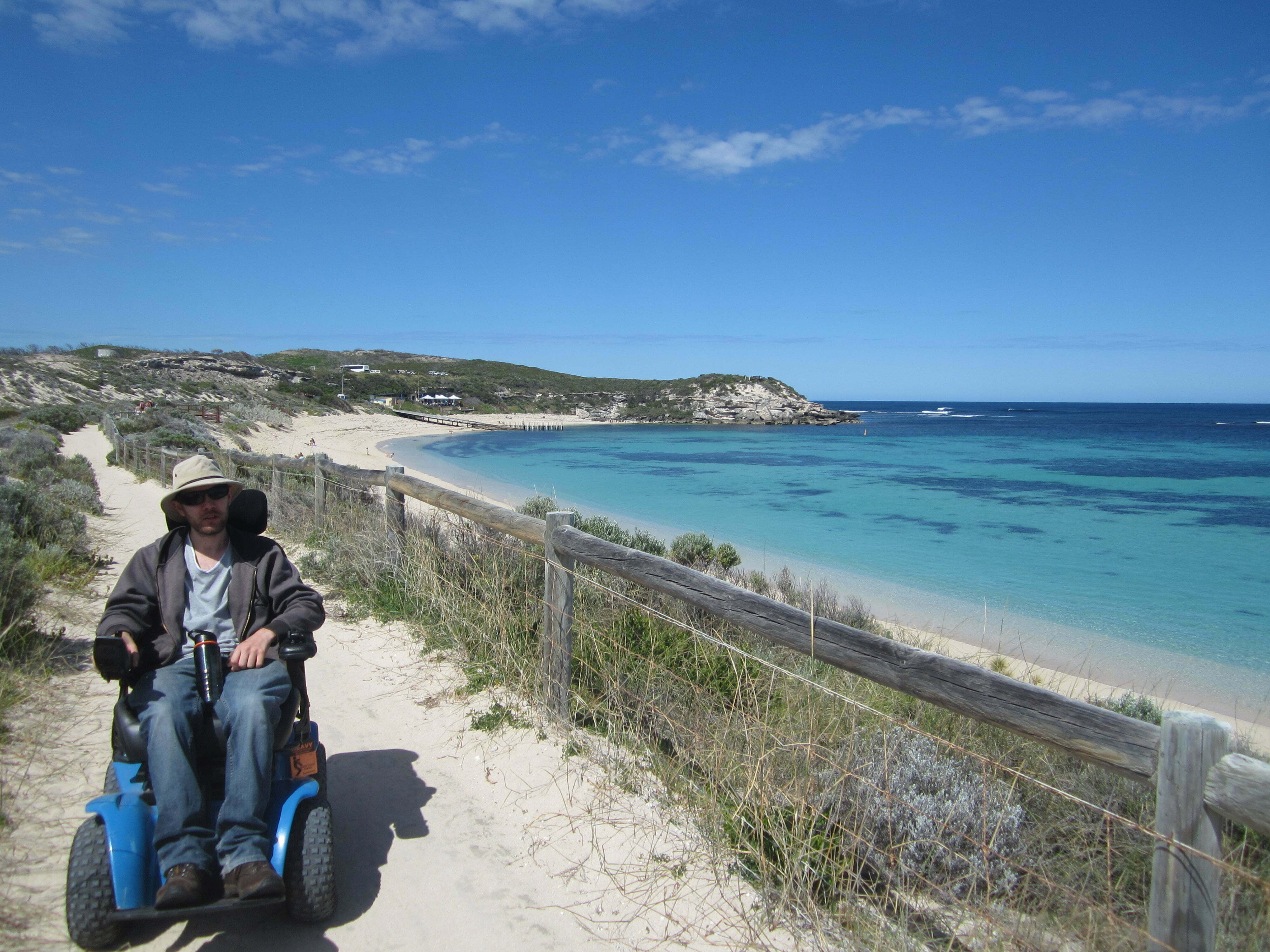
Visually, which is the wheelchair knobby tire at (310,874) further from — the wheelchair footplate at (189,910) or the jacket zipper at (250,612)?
the jacket zipper at (250,612)

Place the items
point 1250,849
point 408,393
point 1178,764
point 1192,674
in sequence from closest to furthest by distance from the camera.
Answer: point 1178,764
point 1250,849
point 1192,674
point 408,393

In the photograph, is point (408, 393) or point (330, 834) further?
point (408, 393)

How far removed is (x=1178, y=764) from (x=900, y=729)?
1568mm

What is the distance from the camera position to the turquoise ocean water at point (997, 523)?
10555 mm

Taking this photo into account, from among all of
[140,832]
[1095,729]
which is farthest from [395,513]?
[1095,729]

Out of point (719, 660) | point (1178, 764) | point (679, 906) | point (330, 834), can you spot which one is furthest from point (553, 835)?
point (1178, 764)

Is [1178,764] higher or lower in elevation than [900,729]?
higher

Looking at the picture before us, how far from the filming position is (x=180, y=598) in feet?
9.45

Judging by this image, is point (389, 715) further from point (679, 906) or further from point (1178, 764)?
point (1178, 764)

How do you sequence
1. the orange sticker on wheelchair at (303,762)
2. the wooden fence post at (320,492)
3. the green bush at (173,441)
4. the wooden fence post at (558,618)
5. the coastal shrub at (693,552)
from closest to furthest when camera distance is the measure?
the orange sticker on wheelchair at (303,762), the wooden fence post at (558,618), the wooden fence post at (320,492), the coastal shrub at (693,552), the green bush at (173,441)

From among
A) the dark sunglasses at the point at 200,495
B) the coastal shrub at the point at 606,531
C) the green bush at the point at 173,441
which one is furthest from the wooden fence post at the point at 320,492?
the green bush at the point at 173,441

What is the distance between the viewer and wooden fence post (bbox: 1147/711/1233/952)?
179cm

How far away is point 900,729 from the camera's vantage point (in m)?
3.33

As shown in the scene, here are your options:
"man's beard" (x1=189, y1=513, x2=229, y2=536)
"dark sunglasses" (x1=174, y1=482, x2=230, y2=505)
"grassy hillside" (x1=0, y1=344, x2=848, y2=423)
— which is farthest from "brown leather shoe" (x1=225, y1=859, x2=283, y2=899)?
"grassy hillside" (x1=0, y1=344, x2=848, y2=423)
